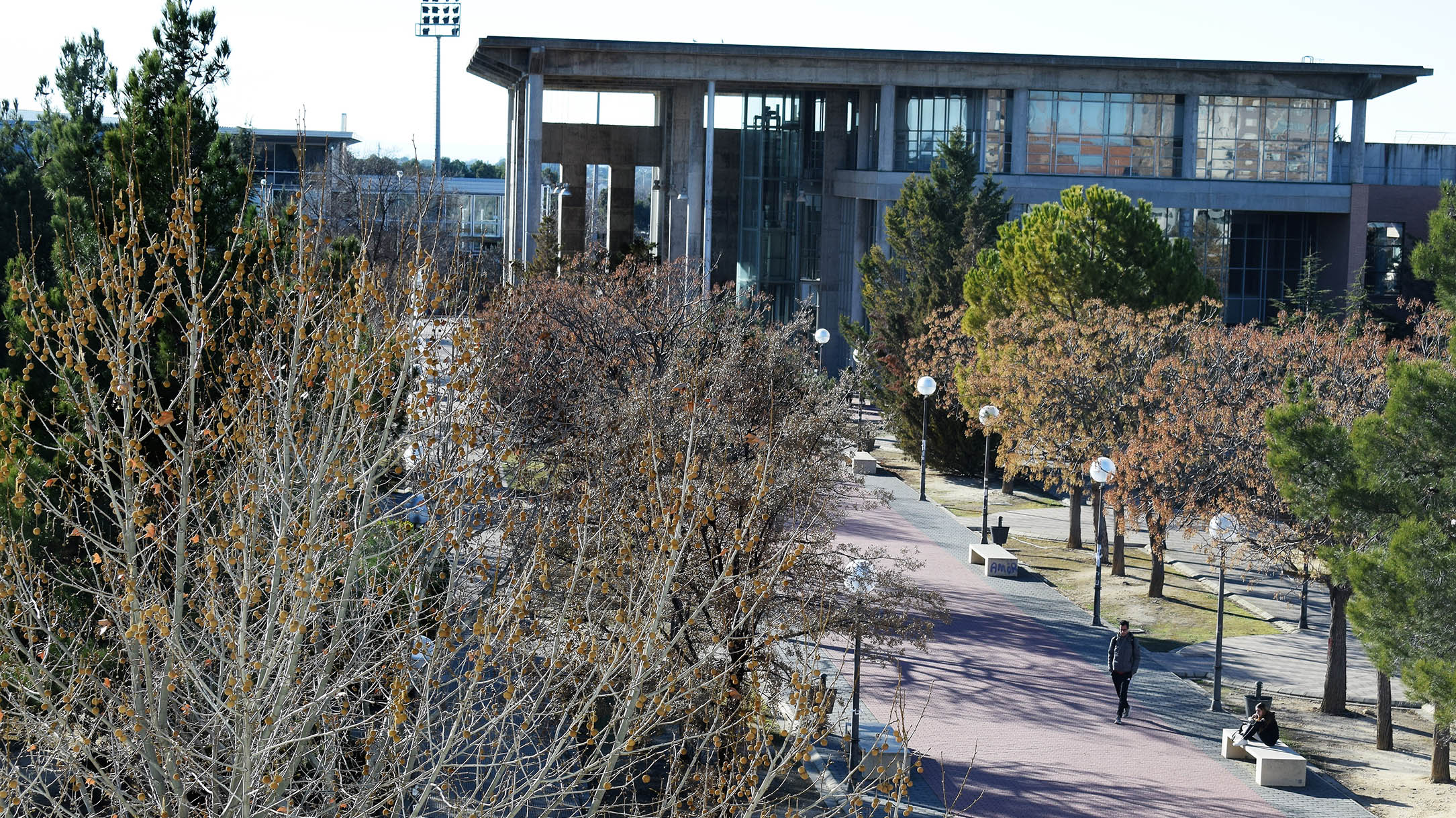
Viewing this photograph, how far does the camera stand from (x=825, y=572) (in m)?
16.4

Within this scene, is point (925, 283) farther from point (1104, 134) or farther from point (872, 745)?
point (872, 745)

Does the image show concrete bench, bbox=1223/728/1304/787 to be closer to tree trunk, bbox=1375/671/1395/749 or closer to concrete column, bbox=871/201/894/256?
tree trunk, bbox=1375/671/1395/749

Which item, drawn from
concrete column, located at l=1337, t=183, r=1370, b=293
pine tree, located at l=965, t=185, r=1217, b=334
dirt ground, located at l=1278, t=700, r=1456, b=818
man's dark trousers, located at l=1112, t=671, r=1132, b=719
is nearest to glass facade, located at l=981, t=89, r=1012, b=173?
concrete column, located at l=1337, t=183, r=1370, b=293

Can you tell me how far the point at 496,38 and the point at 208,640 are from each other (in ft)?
145

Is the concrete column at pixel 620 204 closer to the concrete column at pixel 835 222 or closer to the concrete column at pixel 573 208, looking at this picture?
the concrete column at pixel 573 208

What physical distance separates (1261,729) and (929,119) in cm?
3957

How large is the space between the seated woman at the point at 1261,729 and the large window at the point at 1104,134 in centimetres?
3797

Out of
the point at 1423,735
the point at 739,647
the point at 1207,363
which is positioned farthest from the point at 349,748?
the point at 1207,363

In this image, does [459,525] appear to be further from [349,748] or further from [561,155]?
[561,155]

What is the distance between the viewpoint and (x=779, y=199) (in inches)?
2295

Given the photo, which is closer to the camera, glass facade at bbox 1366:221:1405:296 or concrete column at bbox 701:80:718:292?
concrete column at bbox 701:80:718:292

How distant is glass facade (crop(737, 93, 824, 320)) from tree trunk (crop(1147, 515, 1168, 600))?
107 ft

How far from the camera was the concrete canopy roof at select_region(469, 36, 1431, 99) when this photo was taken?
5025 centimetres

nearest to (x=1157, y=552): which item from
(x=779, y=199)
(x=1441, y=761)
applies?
(x=1441, y=761)
